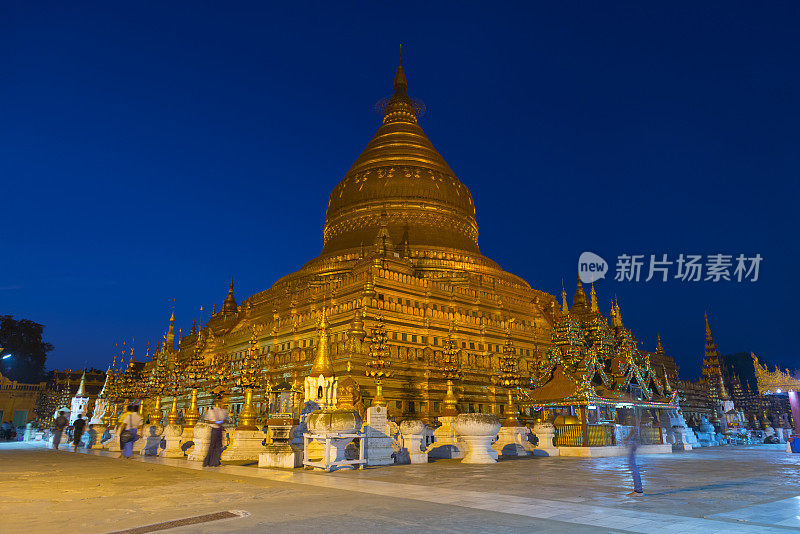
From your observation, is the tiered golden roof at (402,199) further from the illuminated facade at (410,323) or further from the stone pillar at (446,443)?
the stone pillar at (446,443)

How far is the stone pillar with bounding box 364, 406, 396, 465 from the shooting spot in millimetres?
16547

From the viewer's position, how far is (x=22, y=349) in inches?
2926

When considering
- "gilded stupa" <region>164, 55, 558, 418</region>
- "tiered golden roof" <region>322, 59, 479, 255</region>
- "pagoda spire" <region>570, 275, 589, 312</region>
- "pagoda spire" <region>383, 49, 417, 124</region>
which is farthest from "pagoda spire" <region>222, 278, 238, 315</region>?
"pagoda spire" <region>570, 275, 589, 312</region>

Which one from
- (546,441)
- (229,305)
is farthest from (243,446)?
(229,305)

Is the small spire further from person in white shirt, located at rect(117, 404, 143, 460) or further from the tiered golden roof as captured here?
person in white shirt, located at rect(117, 404, 143, 460)

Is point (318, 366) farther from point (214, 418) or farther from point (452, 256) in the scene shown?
point (452, 256)

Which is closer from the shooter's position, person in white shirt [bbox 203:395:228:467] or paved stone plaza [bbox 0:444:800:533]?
paved stone plaza [bbox 0:444:800:533]

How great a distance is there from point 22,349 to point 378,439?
254 feet

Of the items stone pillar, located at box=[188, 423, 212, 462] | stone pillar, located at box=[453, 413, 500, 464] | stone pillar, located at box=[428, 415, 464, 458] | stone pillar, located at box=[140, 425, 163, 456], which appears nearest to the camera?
stone pillar, located at box=[453, 413, 500, 464]

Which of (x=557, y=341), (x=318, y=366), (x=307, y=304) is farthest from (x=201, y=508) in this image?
(x=307, y=304)

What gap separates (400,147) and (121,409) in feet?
108

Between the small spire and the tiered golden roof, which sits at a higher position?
the small spire

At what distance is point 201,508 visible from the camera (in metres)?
8.12

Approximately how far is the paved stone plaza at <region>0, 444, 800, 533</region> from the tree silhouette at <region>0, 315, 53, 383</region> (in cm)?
7282
